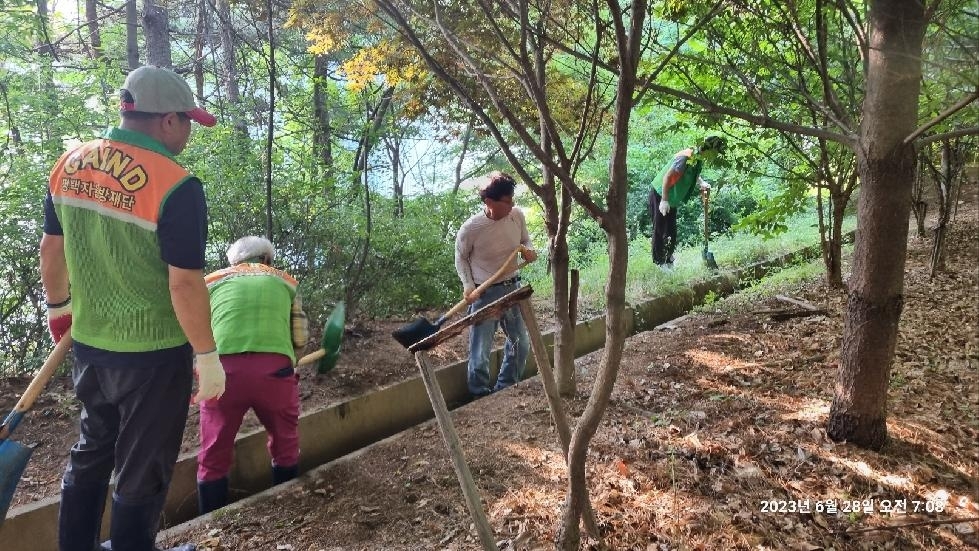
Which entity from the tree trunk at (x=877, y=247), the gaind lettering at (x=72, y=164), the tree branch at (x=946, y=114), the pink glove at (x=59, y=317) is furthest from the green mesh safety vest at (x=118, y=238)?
the tree trunk at (x=877, y=247)

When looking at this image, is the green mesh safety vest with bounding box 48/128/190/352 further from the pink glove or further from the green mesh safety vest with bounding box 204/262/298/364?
the green mesh safety vest with bounding box 204/262/298/364

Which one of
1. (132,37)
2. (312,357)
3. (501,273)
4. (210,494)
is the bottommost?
(210,494)

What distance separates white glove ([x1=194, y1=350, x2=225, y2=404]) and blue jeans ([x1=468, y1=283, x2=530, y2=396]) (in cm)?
253

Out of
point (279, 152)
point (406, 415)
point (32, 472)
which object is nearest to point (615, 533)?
point (406, 415)

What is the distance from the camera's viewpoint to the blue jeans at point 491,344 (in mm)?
4836

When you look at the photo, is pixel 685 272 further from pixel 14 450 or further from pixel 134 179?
pixel 14 450

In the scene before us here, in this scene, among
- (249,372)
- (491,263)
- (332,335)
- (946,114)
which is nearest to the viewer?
(946,114)

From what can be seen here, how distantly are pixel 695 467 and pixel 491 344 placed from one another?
2450 millimetres

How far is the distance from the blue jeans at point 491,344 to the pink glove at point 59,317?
2.87 meters

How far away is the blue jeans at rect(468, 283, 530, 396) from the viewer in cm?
484

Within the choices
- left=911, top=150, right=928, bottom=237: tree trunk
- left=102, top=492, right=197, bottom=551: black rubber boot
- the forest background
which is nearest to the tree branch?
the forest background

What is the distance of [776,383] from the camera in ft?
12.3

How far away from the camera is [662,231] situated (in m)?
8.62

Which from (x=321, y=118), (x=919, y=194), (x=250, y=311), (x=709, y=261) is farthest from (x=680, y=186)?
(x=250, y=311)
